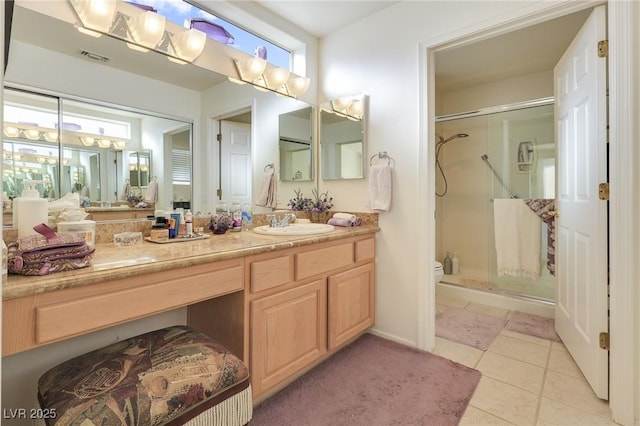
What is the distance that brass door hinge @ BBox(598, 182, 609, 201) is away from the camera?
1.53 meters

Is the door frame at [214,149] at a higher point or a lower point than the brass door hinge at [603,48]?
lower

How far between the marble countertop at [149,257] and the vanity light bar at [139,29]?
105 centimetres

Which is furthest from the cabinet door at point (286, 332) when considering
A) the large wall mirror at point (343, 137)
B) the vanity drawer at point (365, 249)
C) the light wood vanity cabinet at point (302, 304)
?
the large wall mirror at point (343, 137)

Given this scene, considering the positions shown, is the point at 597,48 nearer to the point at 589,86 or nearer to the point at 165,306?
the point at 589,86

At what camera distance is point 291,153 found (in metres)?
2.59

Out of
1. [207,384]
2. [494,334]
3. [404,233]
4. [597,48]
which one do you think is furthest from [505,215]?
[207,384]

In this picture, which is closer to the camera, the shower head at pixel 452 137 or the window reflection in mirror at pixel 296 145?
the window reflection in mirror at pixel 296 145

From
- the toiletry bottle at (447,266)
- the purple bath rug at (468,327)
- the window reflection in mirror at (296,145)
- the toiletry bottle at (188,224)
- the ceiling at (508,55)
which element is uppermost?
the ceiling at (508,55)

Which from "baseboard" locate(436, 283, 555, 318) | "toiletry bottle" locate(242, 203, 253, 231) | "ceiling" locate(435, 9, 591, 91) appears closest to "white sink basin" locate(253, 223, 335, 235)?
"toiletry bottle" locate(242, 203, 253, 231)

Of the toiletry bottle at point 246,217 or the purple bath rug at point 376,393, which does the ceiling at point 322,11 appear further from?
the purple bath rug at point 376,393

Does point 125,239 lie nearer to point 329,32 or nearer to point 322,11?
point 322,11

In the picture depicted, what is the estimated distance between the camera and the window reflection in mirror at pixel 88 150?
1346 mm

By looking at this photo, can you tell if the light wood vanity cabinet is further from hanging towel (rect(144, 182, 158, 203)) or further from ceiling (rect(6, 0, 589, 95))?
ceiling (rect(6, 0, 589, 95))

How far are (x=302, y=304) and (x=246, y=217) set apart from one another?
0.78m
